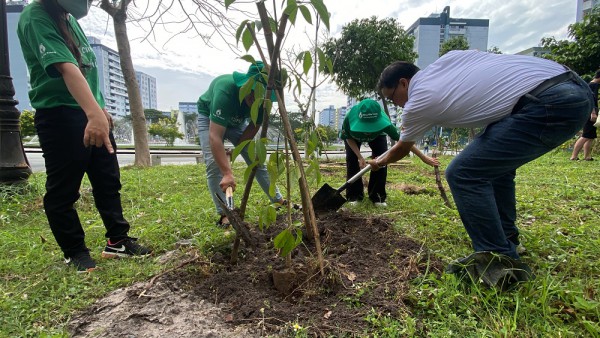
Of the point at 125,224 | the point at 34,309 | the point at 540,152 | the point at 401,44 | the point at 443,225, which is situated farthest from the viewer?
the point at 401,44

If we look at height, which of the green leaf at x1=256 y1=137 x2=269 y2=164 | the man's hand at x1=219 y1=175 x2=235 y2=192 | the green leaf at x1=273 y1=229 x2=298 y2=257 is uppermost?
the green leaf at x1=256 y1=137 x2=269 y2=164

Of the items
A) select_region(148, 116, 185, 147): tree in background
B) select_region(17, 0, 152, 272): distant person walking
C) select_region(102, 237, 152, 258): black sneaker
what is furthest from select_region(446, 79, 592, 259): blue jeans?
select_region(148, 116, 185, 147): tree in background

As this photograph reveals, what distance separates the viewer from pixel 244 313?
1410 millimetres

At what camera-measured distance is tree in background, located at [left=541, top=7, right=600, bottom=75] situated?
999 cm

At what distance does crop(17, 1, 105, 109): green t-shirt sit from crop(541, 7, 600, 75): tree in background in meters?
12.6

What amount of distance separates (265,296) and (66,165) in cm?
128

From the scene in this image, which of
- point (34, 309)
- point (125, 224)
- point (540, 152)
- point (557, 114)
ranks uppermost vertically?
point (557, 114)

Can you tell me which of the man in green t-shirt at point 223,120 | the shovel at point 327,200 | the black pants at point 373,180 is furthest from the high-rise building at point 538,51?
the man in green t-shirt at point 223,120

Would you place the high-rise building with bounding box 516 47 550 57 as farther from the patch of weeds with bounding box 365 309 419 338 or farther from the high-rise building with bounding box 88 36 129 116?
the high-rise building with bounding box 88 36 129 116

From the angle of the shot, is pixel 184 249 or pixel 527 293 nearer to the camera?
pixel 527 293

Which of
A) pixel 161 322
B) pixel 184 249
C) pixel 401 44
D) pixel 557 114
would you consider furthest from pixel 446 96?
pixel 401 44

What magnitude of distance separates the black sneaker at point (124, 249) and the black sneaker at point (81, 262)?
5.5 inches

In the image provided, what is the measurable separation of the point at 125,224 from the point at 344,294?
145 cm

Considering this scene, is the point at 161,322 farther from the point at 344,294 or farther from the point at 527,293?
the point at 527,293
